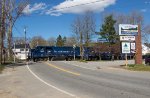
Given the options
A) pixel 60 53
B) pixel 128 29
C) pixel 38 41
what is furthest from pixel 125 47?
pixel 38 41

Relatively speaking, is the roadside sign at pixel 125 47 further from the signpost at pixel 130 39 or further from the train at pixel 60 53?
the train at pixel 60 53

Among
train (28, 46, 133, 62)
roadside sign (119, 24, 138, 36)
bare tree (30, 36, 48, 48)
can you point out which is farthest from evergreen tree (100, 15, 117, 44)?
bare tree (30, 36, 48, 48)

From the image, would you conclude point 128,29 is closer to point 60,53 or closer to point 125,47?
point 125,47

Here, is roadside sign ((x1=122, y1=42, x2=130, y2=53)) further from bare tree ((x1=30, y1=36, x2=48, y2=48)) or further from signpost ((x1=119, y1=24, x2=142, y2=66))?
bare tree ((x1=30, y1=36, x2=48, y2=48))

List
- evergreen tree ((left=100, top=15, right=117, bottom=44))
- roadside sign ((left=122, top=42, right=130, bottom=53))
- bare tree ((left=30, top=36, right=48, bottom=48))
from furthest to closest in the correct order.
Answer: bare tree ((left=30, top=36, right=48, bottom=48)) → evergreen tree ((left=100, top=15, right=117, bottom=44)) → roadside sign ((left=122, top=42, right=130, bottom=53))

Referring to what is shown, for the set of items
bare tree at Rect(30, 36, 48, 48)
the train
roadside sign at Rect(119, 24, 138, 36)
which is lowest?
the train

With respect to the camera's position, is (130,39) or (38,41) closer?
(130,39)

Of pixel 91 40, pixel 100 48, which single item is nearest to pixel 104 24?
pixel 91 40

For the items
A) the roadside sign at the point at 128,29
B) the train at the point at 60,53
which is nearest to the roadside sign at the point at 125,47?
the roadside sign at the point at 128,29

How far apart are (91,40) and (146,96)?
8394 cm

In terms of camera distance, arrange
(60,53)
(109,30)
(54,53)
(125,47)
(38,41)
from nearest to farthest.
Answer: (125,47) → (54,53) → (60,53) → (109,30) → (38,41)

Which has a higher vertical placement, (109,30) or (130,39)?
(109,30)

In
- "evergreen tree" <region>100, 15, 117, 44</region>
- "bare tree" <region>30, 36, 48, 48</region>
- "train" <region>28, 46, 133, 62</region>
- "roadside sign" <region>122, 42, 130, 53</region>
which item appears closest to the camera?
"roadside sign" <region>122, 42, 130, 53</region>

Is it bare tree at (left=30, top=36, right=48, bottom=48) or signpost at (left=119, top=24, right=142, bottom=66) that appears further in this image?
bare tree at (left=30, top=36, right=48, bottom=48)
